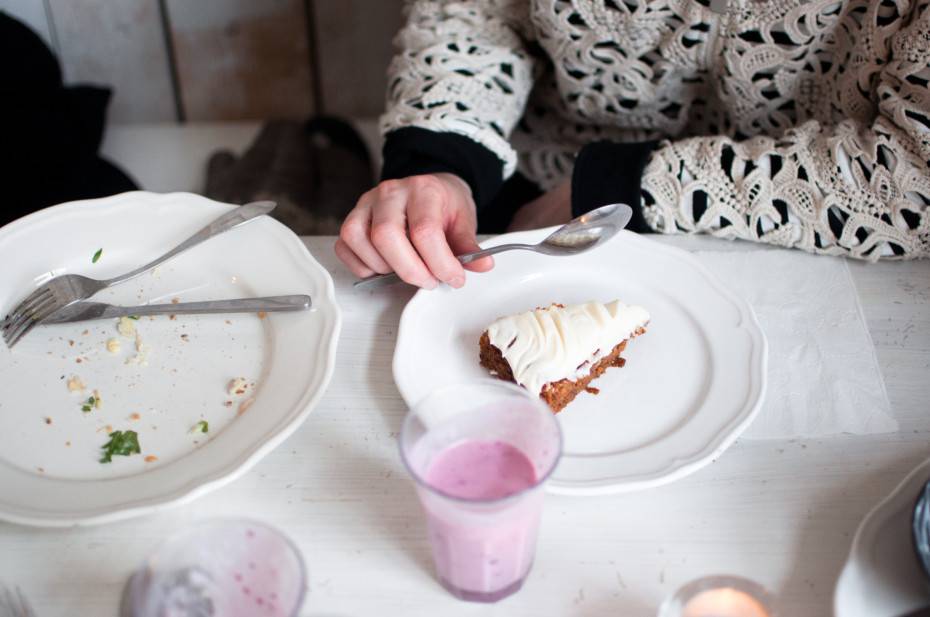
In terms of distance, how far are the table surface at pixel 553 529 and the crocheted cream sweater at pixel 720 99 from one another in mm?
272

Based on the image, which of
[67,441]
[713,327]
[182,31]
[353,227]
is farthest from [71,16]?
[713,327]

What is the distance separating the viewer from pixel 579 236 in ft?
3.04

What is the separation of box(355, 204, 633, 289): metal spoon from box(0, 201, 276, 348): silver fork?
177mm

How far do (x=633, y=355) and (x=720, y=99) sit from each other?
0.53 metres

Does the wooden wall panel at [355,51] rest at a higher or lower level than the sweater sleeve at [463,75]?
lower

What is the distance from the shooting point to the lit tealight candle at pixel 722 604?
1.94 feet

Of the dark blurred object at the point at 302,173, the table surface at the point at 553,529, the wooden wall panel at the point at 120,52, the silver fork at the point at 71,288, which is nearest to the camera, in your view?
the table surface at the point at 553,529

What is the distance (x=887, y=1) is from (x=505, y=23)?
54 cm

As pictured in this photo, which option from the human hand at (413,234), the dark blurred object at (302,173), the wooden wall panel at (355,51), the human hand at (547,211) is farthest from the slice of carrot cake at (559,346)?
the wooden wall panel at (355,51)

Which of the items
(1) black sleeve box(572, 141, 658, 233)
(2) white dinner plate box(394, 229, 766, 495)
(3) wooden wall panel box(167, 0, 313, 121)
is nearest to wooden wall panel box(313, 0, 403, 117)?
(3) wooden wall panel box(167, 0, 313, 121)

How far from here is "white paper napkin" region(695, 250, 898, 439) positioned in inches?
30.6

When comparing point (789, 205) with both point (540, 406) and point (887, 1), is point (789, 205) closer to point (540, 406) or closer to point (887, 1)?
point (887, 1)

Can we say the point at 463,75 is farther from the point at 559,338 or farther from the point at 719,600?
the point at 719,600

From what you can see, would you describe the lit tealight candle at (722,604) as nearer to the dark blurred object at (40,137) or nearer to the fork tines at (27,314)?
the fork tines at (27,314)
